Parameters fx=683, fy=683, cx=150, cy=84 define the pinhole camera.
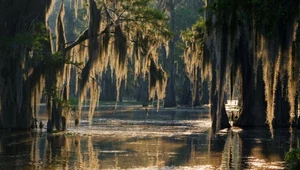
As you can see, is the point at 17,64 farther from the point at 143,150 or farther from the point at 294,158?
the point at 294,158

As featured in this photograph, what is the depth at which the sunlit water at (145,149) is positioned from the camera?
2152 centimetres

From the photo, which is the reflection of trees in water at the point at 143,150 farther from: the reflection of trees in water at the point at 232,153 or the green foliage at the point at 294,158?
the green foliage at the point at 294,158

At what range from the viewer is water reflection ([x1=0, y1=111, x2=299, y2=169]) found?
21.5 m

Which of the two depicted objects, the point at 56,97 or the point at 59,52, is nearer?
the point at 56,97

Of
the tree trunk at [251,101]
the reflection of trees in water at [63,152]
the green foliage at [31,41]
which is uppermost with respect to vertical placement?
Answer: the green foliage at [31,41]

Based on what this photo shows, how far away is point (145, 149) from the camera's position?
2672 centimetres

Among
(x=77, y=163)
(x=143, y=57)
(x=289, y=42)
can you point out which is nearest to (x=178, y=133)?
(x=143, y=57)

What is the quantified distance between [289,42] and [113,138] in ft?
56.4

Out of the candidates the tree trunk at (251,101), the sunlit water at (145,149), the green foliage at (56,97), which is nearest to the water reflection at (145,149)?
the sunlit water at (145,149)

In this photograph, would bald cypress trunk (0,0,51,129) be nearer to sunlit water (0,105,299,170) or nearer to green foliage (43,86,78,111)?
green foliage (43,86,78,111)

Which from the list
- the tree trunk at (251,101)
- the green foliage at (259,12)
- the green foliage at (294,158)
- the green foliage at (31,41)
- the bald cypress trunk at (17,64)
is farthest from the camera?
the tree trunk at (251,101)

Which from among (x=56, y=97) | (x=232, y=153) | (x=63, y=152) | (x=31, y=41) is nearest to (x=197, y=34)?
(x=56, y=97)

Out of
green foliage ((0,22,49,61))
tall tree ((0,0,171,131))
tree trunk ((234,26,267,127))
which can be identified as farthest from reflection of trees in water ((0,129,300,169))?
tree trunk ((234,26,267,127))

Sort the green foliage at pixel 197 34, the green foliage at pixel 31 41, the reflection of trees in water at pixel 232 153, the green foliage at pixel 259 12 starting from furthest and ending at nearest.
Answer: the green foliage at pixel 197 34 < the green foliage at pixel 31 41 < the reflection of trees in water at pixel 232 153 < the green foliage at pixel 259 12
